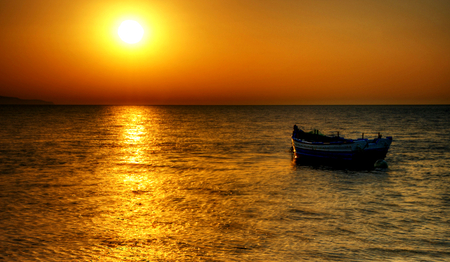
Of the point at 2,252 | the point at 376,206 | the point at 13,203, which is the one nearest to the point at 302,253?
the point at 376,206

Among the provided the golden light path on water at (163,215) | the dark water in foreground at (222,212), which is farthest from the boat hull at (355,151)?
the golden light path on water at (163,215)

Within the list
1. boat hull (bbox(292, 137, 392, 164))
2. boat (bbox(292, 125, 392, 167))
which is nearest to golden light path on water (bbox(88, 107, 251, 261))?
boat (bbox(292, 125, 392, 167))

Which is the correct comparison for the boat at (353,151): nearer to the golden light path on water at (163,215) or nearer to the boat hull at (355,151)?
the boat hull at (355,151)

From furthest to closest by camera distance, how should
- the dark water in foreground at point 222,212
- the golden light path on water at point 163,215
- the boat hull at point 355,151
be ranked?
the boat hull at point 355,151, the golden light path on water at point 163,215, the dark water in foreground at point 222,212

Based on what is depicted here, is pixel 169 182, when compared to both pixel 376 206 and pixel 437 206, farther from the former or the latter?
pixel 437 206

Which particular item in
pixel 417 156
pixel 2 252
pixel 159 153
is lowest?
pixel 2 252

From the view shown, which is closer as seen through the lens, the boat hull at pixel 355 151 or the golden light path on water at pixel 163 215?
the golden light path on water at pixel 163 215

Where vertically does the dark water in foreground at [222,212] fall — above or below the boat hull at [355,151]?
below

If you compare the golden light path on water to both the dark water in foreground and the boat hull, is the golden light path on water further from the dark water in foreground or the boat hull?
the boat hull

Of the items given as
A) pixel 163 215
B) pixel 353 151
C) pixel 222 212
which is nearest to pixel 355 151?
pixel 353 151

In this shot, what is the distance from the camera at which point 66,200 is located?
22.0m

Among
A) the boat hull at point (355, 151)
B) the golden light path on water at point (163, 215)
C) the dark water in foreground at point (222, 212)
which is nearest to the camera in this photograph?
the dark water in foreground at point (222, 212)

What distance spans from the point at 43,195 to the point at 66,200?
2.56 m

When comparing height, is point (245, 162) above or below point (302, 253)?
above
